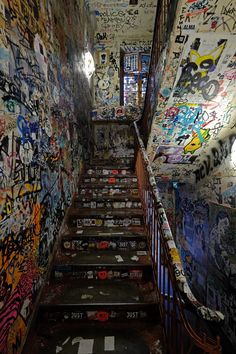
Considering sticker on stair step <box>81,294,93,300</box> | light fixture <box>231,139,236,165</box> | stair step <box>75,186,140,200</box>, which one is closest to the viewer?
sticker on stair step <box>81,294,93,300</box>

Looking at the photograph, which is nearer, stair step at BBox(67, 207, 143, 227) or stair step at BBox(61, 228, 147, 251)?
stair step at BBox(61, 228, 147, 251)

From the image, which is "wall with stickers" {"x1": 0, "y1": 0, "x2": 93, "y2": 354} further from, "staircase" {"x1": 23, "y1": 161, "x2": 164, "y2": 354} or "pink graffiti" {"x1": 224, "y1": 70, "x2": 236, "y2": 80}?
"pink graffiti" {"x1": 224, "y1": 70, "x2": 236, "y2": 80}

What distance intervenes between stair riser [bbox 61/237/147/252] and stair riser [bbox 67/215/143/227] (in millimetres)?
433

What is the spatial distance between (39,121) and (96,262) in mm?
1897

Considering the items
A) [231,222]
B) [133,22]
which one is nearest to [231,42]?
[231,222]

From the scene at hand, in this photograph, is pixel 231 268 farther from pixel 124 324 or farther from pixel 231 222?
pixel 124 324

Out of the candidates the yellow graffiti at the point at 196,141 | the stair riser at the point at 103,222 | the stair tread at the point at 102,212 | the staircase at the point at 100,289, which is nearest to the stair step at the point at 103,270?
the staircase at the point at 100,289

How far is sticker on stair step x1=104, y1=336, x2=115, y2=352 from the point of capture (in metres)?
1.98

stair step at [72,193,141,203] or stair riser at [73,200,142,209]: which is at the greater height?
stair step at [72,193,141,203]

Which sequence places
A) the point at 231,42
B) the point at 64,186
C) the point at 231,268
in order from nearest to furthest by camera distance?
the point at 231,42 → the point at 64,186 → the point at 231,268

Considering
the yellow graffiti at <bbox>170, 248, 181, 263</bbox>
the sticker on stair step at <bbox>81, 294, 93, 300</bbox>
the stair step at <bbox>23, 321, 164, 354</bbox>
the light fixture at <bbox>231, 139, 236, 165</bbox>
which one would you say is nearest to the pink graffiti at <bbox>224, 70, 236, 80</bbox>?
the light fixture at <bbox>231, 139, 236, 165</bbox>

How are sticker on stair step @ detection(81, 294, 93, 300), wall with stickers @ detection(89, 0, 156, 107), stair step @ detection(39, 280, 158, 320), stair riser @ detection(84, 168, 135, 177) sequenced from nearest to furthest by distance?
stair step @ detection(39, 280, 158, 320), sticker on stair step @ detection(81, 294, 93, 300), stair riser @ detection(84, 168, 135, 177), wall with stickers @ detection(89, 0, 156, 107)

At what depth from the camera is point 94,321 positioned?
230 centimetres

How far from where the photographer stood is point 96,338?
2096 mm
